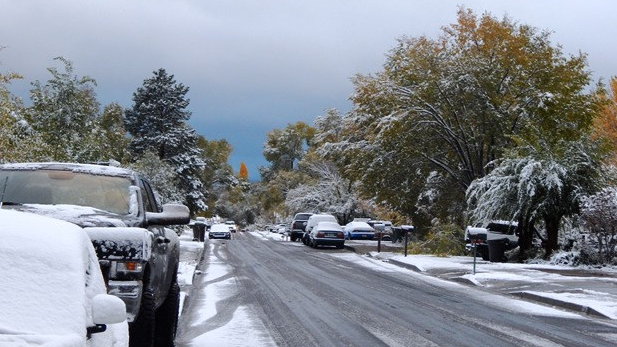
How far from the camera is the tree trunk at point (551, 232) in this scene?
84.9ft

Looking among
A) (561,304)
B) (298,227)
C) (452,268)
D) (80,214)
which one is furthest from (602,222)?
(298,227)

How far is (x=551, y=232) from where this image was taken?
1031 inches

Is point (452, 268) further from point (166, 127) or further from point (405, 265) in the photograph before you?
point (166, 127)

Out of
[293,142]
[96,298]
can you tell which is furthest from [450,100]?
[293,142]

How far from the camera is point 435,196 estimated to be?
39.8m

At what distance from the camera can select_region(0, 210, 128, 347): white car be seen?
144 inches

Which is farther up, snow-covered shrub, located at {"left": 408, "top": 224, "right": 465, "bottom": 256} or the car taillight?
snow-covered shrub, located at {"left": 408, "top": 224, "right": 465, "bottom": 256}

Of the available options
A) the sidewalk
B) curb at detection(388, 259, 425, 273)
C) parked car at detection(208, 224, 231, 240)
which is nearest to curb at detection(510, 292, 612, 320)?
the sidewalk

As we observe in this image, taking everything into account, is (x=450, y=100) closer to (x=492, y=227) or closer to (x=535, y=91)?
(x=535, y=91)

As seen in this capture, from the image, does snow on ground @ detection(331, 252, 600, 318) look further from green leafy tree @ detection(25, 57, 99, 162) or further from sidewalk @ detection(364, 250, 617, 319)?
green leafy tree @ detection(25, 57, 99, 162)

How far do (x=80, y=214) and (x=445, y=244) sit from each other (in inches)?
1034

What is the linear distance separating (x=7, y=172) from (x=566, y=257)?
19.7 m

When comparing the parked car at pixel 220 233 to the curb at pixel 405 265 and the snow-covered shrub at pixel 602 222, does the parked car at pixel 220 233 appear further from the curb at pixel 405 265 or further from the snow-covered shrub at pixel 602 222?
the snow-covered shrub at pixel 602 222

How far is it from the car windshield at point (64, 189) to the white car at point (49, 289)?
11.8ft
